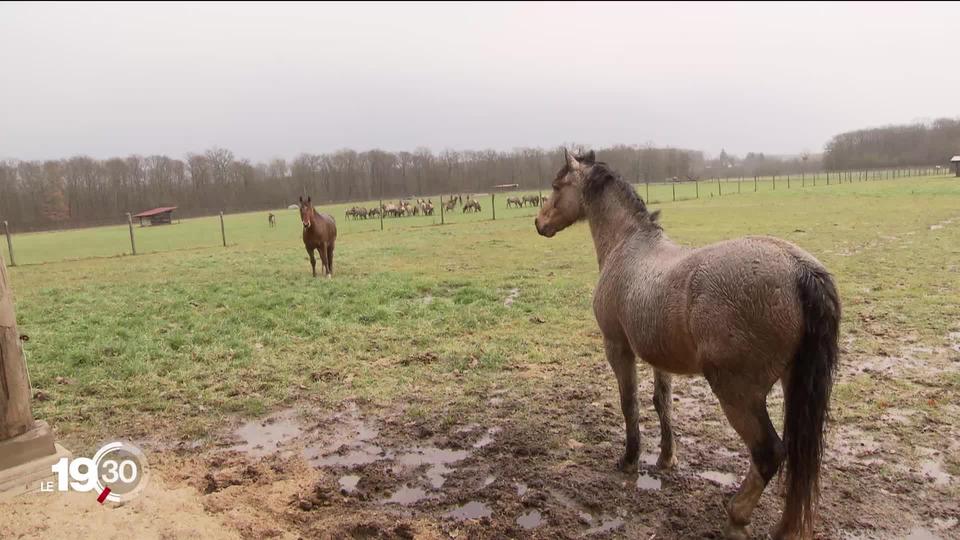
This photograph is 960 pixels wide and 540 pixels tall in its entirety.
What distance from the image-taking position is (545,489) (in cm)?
349

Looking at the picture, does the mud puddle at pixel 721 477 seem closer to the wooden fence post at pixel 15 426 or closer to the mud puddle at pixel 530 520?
the mud puddle at pixel 530 520

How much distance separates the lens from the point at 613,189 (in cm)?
420

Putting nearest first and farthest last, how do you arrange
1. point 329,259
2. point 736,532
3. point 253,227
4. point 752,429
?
point 752,429 < point 736,532 < point 329,259 < point 253,227

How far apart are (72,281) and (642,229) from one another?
14690 millimetres

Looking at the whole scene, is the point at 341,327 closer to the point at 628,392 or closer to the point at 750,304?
the point at 628,392

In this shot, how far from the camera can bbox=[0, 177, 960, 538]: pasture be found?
3273 millimetres

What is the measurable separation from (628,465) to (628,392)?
0.52 metres

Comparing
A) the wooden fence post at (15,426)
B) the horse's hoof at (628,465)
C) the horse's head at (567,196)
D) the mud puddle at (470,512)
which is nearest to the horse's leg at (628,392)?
the horse's hoof at (628,465)

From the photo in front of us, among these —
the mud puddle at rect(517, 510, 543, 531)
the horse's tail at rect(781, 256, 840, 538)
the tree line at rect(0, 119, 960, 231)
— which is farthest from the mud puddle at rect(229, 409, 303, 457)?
the tree line at rect(0, 119, 960, 231)

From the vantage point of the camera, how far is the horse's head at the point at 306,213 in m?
12.1

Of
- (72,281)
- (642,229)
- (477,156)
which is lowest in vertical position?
(72,281)

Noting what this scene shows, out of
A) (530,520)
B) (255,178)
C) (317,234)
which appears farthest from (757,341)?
(255,178)

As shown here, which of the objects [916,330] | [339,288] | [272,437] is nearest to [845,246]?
[916,330]

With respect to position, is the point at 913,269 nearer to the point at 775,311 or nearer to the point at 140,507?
the point at 775,311
